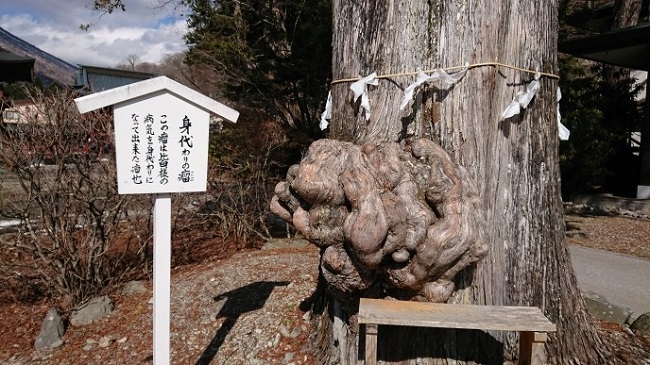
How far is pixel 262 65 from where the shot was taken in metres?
7.11

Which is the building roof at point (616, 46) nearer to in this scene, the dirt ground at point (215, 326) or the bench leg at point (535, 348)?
the dirt ground at point (215, 326)

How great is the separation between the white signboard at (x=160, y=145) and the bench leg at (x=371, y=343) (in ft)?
4.13

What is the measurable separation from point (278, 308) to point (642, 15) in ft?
48.1

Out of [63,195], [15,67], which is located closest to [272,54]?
[63,195]

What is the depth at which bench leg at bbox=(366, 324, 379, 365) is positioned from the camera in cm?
206

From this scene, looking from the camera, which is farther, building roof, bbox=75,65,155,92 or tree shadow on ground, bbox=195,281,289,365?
building roof, bbox=75,65,155,92

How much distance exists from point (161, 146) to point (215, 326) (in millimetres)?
1712

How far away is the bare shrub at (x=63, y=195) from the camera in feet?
13.1

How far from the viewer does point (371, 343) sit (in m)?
2.09

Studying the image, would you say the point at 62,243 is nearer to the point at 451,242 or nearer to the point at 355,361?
the point at 355,361

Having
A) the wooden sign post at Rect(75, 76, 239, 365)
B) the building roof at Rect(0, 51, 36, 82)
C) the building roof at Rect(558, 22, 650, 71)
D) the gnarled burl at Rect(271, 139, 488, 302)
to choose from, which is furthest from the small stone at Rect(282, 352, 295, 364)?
the building roof at Rect(0, 51, 36, 82)

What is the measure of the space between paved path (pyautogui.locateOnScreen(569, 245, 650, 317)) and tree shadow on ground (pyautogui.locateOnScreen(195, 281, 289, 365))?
11.2ft

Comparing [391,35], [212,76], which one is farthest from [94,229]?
[212,76]

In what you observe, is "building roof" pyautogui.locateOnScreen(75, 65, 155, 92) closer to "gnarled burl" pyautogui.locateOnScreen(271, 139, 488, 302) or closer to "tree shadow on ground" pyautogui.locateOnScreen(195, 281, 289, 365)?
"tree shadow on ground" pyautogui.locateOnScreen(195, 281, 289, 365)
